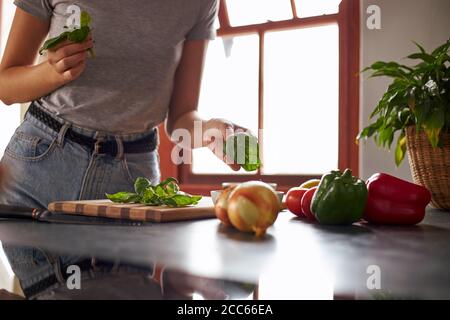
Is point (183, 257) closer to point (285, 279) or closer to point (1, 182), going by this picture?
point (285, 279)

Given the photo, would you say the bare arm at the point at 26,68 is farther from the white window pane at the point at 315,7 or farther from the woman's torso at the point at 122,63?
the white window pane at the point at 315,7

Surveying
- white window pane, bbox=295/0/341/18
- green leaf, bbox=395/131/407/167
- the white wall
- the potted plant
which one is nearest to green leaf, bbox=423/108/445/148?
the potted plant

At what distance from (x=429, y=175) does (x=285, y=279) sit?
1.08 meters

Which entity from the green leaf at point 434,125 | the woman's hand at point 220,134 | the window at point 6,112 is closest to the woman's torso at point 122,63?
the woman's hand at point 220,134

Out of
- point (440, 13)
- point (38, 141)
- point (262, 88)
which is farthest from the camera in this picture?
point (262, 88)

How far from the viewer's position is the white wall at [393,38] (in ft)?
8.25

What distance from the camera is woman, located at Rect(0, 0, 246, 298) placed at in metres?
1.33

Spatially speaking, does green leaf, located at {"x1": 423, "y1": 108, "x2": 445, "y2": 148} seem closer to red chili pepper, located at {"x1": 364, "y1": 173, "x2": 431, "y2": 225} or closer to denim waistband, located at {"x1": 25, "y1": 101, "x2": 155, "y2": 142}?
red chili pepper, located at {"x1": 364, "y1": 173, "x2": 431, "y2": 225}

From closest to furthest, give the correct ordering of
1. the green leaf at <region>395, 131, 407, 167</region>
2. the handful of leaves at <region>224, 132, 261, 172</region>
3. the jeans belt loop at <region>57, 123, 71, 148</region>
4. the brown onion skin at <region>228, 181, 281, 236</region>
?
the brown onion skin at <region>228, 181, 281, 236</region> < the handful of leaves at <region>224, 132, 261, 172</region> < the jeans belt loop at <region>57, 123, 71, 148</region> < the green leaf at <region>395, 131, 407, 167</region>

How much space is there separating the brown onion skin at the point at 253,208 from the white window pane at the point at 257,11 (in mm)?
2437

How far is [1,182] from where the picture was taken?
4.51ft

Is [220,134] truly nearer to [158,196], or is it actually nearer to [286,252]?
[158,196]

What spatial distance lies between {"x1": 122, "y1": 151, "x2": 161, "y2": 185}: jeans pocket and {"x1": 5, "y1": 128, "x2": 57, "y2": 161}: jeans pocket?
20 centimetres
